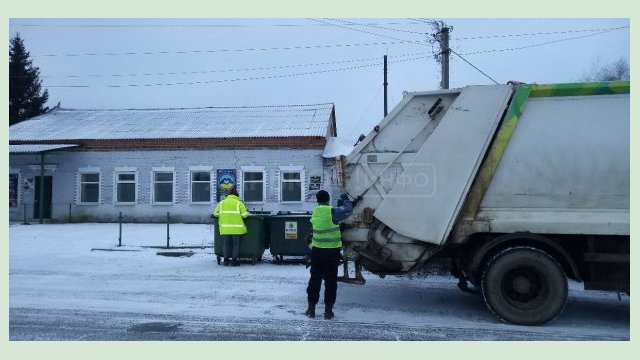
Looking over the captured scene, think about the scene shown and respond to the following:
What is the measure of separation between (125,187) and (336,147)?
9.33 m

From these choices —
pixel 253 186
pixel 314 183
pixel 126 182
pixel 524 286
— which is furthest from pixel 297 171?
pixel 524 286

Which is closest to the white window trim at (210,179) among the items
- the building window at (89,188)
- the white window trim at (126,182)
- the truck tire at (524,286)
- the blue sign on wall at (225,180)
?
the blue sign on wall at (225,180)

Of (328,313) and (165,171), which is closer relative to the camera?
(328,313)

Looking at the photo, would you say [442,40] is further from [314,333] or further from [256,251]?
[314,333]

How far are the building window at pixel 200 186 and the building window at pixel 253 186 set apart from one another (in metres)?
1.56

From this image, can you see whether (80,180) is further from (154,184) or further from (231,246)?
(231,246)

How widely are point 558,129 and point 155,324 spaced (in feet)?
17.5

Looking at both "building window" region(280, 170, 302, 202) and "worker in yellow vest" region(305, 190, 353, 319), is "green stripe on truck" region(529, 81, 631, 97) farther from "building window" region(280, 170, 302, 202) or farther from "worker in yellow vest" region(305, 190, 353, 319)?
"building window" region(280, 170, 302, 202)

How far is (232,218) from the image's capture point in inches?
401

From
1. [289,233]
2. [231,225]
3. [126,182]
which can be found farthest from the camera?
[126,182]

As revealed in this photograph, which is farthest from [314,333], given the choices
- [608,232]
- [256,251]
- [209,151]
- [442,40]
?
[209,151]

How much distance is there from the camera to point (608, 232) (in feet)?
19.1

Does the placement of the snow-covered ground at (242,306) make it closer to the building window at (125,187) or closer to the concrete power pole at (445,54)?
the concrete power pole at (445,54)

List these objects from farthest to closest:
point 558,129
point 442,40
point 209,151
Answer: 1. point 209,151
2. point 442,40
3. point 558,129
